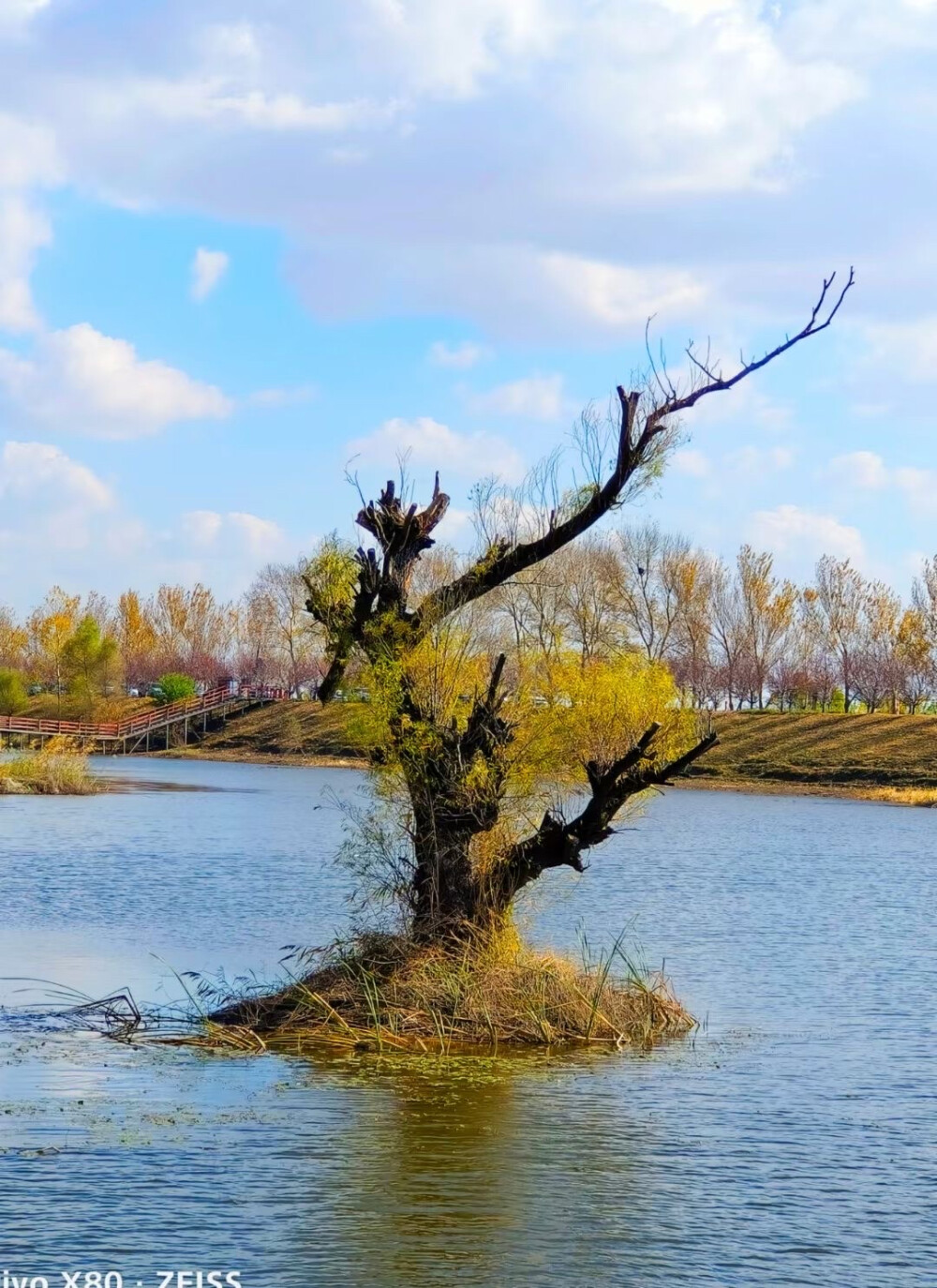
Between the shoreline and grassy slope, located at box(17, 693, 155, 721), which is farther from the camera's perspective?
grassy slope, located at box(17, 693, 155, 721)

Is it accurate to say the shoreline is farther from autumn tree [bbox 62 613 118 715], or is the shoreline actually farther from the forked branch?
the forked branch

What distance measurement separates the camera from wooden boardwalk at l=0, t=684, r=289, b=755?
96.6m

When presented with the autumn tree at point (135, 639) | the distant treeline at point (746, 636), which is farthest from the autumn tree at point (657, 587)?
the autumn tree at point (135, 639)

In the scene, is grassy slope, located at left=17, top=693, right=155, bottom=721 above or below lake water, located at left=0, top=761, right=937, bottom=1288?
above

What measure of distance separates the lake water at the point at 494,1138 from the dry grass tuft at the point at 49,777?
1268 inches

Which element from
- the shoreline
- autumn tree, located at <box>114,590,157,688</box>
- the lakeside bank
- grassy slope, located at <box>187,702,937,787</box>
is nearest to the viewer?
the shoreline

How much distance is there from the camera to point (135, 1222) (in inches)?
399

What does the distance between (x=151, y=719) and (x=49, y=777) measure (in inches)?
1895

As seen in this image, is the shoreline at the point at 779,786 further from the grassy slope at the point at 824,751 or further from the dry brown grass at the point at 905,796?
the grassy slope at the point at 824,751

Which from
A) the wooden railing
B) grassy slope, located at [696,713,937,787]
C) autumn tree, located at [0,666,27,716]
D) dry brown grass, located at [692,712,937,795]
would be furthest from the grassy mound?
autumn tree, located at [0,666,27,716]

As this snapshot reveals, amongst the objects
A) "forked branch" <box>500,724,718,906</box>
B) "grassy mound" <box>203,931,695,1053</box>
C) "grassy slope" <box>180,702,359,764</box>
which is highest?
"grassy slope" <box>180,702,359,764</box>

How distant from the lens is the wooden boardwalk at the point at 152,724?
96.6 metres

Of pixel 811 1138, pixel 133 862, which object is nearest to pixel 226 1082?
pixel 811 1138

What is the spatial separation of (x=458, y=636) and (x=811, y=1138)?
6.68 metres
